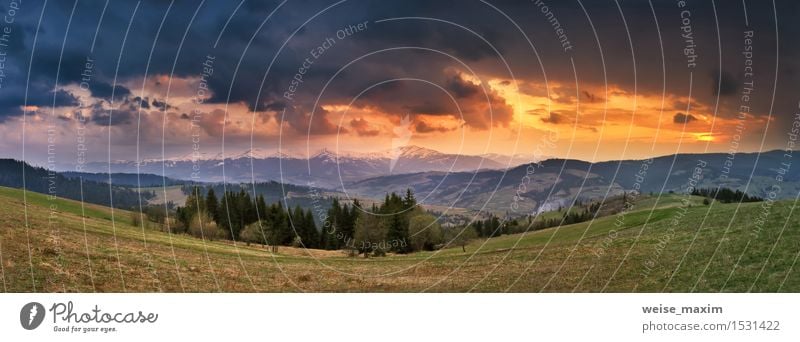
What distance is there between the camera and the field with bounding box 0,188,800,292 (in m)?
36.0

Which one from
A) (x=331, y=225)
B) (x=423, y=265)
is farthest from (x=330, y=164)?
(x=423, y=265)

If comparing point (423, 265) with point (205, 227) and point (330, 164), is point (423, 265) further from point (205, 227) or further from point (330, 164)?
point (205, 227)

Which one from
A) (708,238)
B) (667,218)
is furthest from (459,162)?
(667,218)

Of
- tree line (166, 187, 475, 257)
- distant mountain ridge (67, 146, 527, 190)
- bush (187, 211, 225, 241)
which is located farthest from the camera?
bush (187, 211, 225, 241)

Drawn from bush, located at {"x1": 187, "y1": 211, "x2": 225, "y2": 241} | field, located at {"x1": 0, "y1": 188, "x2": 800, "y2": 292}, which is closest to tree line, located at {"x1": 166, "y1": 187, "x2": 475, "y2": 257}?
bush, located at {"x1": 187, "y1": 211, "x2": 225, "y2": 241}

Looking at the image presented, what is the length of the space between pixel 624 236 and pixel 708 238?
406 inches

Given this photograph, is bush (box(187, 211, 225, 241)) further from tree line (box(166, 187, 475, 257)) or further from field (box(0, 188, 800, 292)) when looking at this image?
field (box(0, 188, 800, 292))

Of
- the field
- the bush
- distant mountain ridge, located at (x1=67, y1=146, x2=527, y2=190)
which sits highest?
distant mountain ridge, located at (x1=67, y1=146, x2=527, y2=190)

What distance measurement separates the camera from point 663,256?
4256 cm

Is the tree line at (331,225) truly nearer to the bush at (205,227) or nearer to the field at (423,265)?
the bush at (205,227)

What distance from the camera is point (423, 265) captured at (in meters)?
47.8
